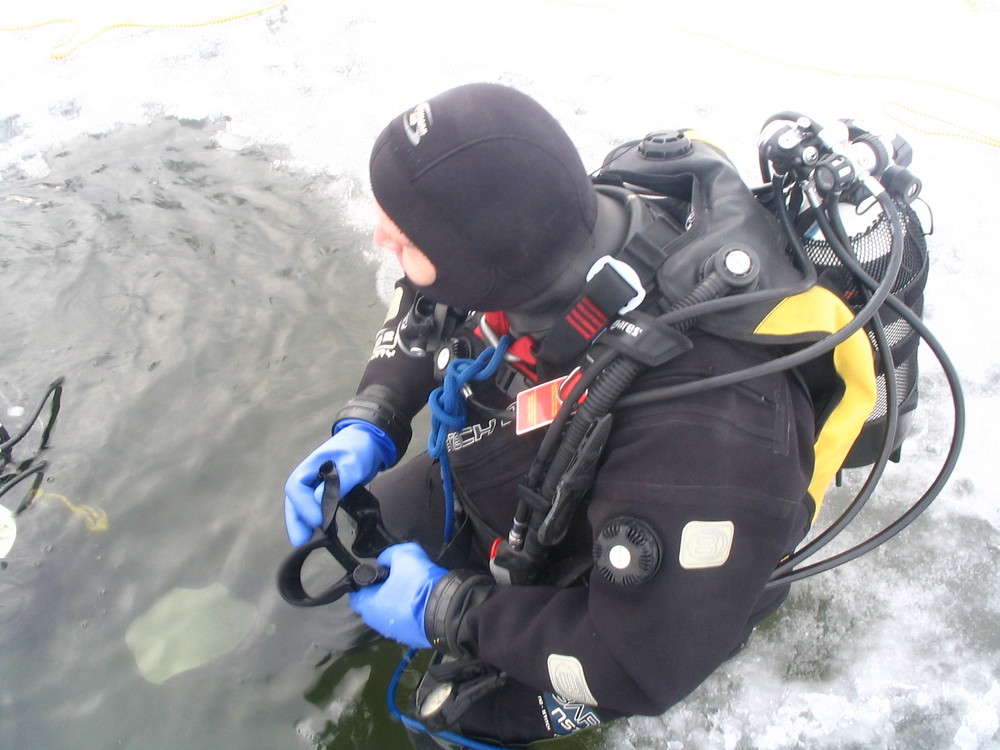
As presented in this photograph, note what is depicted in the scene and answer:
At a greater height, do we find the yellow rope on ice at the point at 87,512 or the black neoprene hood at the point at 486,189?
the black neoprene hood at the point at 486,189

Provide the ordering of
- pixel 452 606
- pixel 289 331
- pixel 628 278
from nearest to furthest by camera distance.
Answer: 1. pixel 628 278
2. pixel 452 606
3. pixel 289 331

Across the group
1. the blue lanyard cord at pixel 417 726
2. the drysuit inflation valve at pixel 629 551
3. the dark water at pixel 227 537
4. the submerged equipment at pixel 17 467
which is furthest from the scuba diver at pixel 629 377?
the submerged equipment at pixel 17 467

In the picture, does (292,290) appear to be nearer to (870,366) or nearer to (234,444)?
(234,444)

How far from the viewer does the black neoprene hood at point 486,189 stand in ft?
4.45

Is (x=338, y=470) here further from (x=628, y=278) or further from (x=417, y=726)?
(x=628, y=278)

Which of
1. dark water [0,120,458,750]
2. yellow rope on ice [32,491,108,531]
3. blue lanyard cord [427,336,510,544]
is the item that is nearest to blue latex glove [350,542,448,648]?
blue lanyard cord [427,336,510,544]

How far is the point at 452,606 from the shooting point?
1742mm

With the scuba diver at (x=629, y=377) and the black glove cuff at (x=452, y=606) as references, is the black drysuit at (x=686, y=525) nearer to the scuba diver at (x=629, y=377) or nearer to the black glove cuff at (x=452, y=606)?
the scuba diver at (x=629, y=377)

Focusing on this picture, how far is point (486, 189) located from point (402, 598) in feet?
3.64

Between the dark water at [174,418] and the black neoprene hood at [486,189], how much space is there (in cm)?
155

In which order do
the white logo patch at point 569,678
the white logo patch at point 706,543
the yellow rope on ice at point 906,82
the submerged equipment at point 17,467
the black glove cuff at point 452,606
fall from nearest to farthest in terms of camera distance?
the white logo patch at point 706,543 → the white logo patch at point 569,678 → the black glove cuff at point 452,606 → the submerged equipment at point 17,467 → the yellow rope on ice at point 906,82

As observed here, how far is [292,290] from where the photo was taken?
11.1 ft

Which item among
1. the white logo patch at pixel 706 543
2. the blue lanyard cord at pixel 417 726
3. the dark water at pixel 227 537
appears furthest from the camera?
the dark water at pixel 227 537

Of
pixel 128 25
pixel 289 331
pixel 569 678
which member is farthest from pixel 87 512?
pixel 128 25
